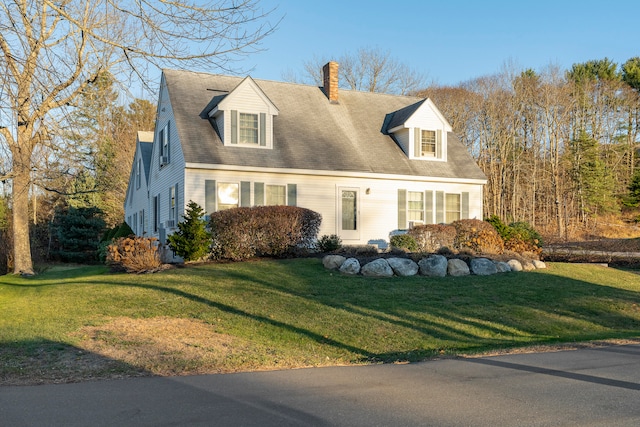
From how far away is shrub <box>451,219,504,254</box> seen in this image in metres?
17.9

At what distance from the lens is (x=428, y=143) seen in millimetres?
24781

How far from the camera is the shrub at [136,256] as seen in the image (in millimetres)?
16359

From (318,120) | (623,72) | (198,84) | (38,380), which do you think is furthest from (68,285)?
(623,72)

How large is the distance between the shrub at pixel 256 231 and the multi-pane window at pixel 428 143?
9.01 m

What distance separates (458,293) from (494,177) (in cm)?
2936

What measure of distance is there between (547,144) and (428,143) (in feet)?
67.0

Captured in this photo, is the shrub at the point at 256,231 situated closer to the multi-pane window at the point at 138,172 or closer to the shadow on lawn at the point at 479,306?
the shadow on lawn at the point at 479,306

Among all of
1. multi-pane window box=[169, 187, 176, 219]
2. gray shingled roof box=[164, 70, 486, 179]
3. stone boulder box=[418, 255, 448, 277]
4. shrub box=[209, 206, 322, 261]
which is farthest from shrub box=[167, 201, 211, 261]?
stone boulder box=[418, 255, 448, 277]

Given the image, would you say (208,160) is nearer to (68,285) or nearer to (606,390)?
(68,285)

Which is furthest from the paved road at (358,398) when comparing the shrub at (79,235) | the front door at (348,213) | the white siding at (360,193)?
the shrub at (79,235)

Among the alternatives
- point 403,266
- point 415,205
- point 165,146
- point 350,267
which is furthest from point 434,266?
point 165,146

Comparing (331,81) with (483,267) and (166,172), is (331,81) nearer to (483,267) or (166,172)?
(166,172)

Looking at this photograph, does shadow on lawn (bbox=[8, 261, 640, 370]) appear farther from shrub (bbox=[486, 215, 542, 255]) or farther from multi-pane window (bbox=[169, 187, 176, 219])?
multi-pane window (bbox=[169, 187, 176, 219])

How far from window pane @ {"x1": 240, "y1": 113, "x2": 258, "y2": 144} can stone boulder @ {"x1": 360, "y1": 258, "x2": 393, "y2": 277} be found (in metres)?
8.78
